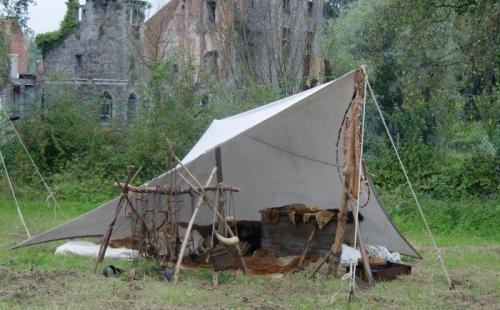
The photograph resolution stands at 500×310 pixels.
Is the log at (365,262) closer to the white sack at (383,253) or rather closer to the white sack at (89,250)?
the white sack at (383,253)

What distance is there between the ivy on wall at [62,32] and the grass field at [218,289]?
15.0m

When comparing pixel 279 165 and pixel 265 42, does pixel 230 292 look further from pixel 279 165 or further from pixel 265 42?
pixel 265 42

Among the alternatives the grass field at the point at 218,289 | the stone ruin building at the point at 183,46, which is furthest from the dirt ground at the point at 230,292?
the stone ruin building at the point at 183,46

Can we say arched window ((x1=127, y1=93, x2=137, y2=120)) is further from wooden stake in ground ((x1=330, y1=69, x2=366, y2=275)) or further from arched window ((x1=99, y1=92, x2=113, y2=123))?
wooden stake in ground ((x1=330, y1=69, x2=366, y2=275))

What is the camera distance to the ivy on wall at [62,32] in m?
21.8

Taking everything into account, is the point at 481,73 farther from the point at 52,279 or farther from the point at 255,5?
the point at 255,5

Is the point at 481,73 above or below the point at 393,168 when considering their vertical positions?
above

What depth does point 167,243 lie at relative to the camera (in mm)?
6676

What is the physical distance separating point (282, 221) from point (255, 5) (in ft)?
34.0

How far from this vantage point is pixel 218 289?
6102 mm

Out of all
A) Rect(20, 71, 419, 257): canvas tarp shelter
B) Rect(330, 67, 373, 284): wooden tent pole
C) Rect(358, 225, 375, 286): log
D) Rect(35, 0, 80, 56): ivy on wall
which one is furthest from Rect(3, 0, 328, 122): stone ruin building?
Rect(358, 225, 375, 286): log

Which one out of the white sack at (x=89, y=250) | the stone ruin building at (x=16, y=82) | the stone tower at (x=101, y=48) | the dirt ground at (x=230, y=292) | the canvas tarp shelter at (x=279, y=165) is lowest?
the dirt ground at (x=230, y=292)

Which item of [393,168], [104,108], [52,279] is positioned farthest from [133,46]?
[52,279]

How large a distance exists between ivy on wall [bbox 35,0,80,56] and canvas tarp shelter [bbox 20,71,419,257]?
1455 cm
